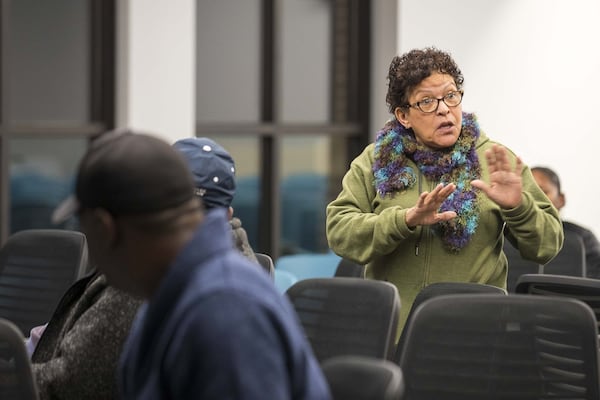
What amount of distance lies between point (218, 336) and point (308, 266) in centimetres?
418

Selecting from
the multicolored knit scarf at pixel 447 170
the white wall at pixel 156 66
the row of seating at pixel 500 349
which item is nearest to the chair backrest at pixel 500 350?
the row of seating at pixel 500 349

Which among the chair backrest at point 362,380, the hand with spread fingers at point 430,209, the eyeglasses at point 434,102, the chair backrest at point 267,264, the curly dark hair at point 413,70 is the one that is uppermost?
the curly dark hair at point 413,70

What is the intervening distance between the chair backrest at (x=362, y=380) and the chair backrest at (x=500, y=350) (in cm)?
98

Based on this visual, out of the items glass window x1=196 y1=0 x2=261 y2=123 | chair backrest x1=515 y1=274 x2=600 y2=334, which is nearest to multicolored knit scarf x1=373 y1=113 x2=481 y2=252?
chair backrest x1=515 y1=274 x2=600 y2=334

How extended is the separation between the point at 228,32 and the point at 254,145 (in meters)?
0.67

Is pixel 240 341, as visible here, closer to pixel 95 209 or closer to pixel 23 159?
pixel 95 209

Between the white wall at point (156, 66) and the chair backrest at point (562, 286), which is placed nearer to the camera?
the chair backrest at point (562, 286)

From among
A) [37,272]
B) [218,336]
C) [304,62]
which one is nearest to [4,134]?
[37,272]

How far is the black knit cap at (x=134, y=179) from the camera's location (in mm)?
1535

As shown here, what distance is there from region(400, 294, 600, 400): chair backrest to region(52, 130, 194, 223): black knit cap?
4.52ft

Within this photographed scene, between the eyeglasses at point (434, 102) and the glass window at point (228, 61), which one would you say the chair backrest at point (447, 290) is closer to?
the eyeglasses at point (434, 102)

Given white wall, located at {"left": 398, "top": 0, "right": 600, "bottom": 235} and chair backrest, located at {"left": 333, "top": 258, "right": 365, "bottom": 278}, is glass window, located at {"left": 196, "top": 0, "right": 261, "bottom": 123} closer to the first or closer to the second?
white wall, located at {"left": 398, "top": 0, "right": 600, "bottom": 235}

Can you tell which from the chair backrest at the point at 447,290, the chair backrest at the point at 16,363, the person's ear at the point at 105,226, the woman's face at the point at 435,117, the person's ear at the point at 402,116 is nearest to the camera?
the person's ear at the point at 105,226

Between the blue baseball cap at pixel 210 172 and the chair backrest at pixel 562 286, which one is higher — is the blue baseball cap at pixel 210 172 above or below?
above
